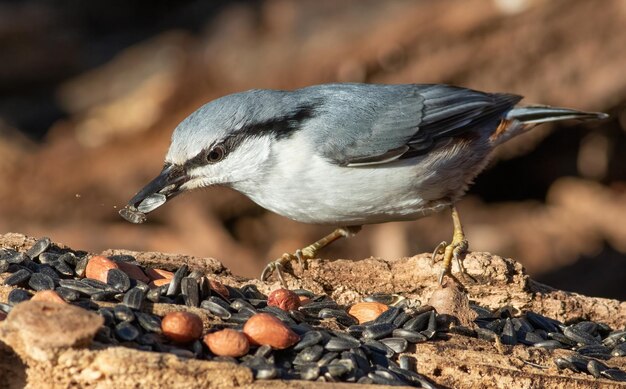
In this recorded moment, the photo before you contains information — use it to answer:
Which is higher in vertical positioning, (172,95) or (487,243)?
(172,95)

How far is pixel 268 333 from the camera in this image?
3354 millimetres

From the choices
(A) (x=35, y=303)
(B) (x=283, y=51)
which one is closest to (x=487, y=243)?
(B) (x=283, y=51)

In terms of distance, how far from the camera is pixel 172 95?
8.29 metres

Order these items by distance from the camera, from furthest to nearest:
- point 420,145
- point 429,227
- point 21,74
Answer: point 21,74 < point 429,227 < point 420,145

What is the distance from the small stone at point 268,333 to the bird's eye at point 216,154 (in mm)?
1374

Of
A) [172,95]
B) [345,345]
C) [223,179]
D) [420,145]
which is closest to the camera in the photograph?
[345,345]

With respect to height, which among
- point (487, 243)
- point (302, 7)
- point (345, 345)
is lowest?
point (345, 345)

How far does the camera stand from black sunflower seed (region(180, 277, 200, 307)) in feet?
12.2

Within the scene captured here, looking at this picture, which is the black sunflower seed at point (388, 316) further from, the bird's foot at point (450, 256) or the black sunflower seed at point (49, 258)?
the black sunflower seed at point (49, 258)

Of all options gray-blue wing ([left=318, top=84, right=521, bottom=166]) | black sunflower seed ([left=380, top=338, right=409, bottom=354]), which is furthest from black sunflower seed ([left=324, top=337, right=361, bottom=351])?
gray-blue wing ([left=318, top=84, right=521, bottom=166])

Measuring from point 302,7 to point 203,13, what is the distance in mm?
2650

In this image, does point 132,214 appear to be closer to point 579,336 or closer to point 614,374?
point 579,336

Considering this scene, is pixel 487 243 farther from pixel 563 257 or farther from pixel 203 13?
pixel 203 13

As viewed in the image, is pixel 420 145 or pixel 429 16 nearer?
pixel 420 145
